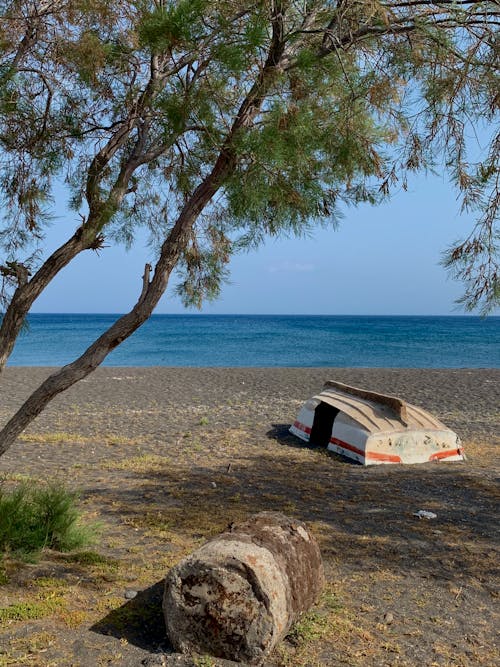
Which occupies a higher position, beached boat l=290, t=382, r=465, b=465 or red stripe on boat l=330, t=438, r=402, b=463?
beached boat l=290, t=382, r=465, b=465

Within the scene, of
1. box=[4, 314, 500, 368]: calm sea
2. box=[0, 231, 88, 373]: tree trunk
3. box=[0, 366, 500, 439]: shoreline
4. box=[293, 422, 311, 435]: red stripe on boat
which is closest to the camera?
box=[0, 231, 88, 373]: tree trunk

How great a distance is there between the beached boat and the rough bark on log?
563 centimetres

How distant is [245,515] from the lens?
7215 mm

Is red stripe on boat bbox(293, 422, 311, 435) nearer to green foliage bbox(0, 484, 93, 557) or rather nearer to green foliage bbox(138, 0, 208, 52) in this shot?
green foliage bbox(0, 484, 93, 557)

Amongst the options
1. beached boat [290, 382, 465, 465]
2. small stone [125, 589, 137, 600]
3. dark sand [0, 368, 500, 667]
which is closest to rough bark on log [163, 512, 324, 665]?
dark sand [0, 368, 500, 667]

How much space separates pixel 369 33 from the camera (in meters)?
5.13

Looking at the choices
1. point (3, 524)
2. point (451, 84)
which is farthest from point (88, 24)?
point (3, 524)

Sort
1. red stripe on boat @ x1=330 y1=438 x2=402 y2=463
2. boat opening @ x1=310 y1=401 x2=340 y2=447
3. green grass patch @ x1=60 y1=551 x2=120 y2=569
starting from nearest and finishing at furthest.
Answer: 1. green grass patch @ x1=60 y1=551 x2=120 y2=569
2. red stripe on boat @ x1=330 y1=438 x2=402 y2=463
3. boat opening @ x1=310 y1=401 x2=340 y2=447

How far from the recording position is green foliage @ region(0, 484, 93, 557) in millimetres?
5664

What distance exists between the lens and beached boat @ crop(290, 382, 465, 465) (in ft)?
32.0

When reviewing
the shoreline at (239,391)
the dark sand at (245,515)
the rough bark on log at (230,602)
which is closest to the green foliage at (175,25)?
the rough bark on log at (230,602)

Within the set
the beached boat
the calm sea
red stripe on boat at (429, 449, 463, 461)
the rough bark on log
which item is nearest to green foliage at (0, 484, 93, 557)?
the rough bark on log

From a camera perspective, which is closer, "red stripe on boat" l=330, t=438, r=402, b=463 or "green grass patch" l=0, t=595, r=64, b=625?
"green grass patch" l=0, t=595, r=64, b=625

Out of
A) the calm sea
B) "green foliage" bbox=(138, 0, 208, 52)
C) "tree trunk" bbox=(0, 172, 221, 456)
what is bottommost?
the calm sea
